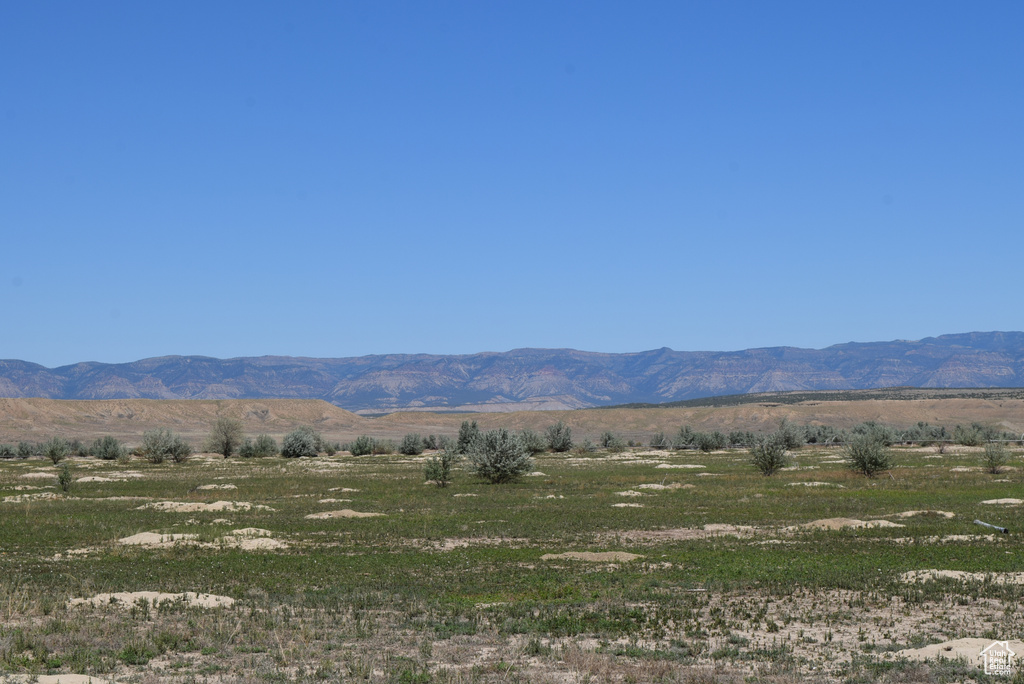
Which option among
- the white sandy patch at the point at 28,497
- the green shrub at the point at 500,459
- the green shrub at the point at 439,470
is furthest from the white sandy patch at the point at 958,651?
the green shrub at the point at 500,459

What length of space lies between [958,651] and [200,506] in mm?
29212

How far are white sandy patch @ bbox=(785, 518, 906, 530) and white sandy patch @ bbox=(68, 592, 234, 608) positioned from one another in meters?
17.4

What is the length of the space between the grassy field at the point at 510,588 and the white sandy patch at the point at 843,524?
0.67ft

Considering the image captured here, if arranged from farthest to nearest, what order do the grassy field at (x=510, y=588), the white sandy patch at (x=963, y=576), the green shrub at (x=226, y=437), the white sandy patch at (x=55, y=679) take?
1. the green shrub at (x=226, y=437)
2. the white sandy patch at (x=963, y=576)
3. the grassy field at (x=510, y=588)
4. the white sandy patch at (x=55, y=679)

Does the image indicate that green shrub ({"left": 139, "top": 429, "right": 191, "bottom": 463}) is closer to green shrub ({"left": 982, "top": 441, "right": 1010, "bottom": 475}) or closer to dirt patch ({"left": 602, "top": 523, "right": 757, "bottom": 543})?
dirt patch ({"left": 602, "top": 523, "right": 757, "bottom": 543})

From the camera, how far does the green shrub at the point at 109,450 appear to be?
8300 centimetres

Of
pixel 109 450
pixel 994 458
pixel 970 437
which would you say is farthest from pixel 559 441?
pixel 994 458

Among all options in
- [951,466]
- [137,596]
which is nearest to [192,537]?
[137,596]

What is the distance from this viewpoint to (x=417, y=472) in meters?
60.6

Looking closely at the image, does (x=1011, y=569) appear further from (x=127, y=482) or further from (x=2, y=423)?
(x=2, y=423)

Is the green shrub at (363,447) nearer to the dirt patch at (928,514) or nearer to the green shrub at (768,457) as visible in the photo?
the green shrub at (768,457)

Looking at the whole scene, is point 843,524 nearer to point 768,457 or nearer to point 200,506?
point 200,506

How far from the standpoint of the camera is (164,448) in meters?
77.6

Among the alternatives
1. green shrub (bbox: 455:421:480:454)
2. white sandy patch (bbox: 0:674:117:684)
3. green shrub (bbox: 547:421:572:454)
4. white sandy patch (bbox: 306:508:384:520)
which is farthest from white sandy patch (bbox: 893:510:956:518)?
green shrub (bbox: 547:421:572:454)
